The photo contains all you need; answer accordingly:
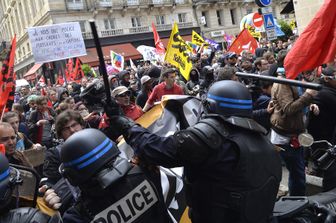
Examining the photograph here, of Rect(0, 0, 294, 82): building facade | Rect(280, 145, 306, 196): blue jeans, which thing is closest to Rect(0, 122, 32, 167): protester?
Rect(280, 145, 306, 196): blue jeans

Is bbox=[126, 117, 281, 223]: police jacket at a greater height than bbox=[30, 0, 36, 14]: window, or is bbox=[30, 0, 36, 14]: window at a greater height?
bbox=[30, 0, 36, 14]: window

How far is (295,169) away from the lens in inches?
Answer: 169

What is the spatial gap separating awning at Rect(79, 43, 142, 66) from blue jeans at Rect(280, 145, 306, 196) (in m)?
28.5

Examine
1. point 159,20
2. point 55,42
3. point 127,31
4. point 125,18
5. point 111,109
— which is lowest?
point 111,109

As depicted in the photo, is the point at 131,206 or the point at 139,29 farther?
the point at 139,29

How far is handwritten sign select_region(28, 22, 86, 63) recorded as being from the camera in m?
8.70

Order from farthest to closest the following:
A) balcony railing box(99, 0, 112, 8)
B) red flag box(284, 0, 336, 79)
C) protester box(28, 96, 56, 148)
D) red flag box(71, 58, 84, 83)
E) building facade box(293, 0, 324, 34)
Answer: balcony railing box(99, 0, 112, 8) < red flag box(71, 58, 84, 83) < building facade box(293, 0, 324, 34) < protester box(28, 96, 56, 148) < red flag box(284, 0, 336, 79)

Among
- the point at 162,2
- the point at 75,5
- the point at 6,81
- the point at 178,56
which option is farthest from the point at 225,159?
the point at 162,2

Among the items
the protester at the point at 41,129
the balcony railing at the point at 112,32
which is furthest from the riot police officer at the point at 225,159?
the balcony railing at the point at 112,32

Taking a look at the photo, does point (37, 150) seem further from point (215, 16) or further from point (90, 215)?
point (215, 16)

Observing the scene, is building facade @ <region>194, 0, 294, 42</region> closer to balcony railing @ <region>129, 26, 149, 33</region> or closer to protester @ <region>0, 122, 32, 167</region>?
balcony railing @ <region>129, 26, 149, 33</region>

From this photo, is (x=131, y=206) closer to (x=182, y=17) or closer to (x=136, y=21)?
A: (x=136, y=21)

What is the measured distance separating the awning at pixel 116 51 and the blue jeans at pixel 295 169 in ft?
93.5

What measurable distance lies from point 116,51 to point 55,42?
2504 centimetres
